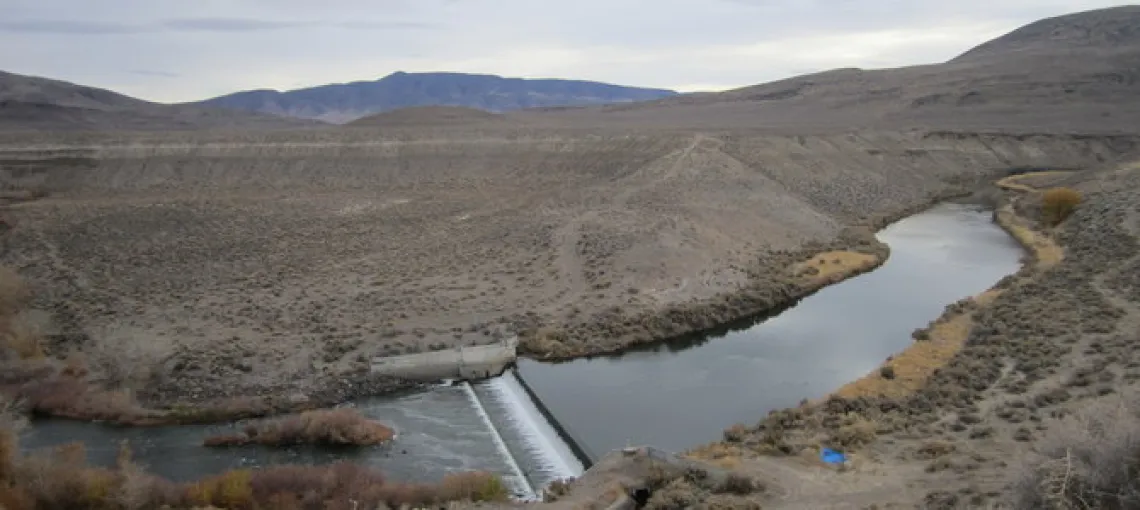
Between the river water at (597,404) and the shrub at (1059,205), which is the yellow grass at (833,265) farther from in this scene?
the shrub at (1059,205)

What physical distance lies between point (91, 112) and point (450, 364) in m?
109

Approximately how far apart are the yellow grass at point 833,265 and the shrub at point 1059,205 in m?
10.8

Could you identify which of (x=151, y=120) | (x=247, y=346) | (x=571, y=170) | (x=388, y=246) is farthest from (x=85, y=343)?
(x=151, y=120)

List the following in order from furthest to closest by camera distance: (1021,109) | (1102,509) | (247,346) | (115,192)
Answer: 1. (1021,109)
2. (115,192)
3. (247,346)
4. (1102,509)

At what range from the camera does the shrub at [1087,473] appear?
1024 centimetres

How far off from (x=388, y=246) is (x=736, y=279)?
1479 cm

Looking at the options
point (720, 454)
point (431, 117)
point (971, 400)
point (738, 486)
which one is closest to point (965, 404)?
point (971, 400)

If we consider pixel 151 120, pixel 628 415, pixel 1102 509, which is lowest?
pixel 628 415

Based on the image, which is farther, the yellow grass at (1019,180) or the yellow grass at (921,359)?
the yellow grass at (1019,180)

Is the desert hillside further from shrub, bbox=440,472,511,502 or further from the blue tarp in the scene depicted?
shrub, bbox=440,472,511,502

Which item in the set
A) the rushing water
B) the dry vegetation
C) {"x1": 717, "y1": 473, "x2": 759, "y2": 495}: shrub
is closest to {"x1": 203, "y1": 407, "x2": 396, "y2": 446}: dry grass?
the dry vegetation

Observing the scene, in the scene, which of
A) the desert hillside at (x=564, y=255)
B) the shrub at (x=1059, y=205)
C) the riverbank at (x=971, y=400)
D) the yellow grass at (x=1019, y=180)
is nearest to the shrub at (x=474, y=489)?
the riverbank at (x=971, y=400)

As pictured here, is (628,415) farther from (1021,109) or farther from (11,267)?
(1021,109)

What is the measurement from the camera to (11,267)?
1351 inches
